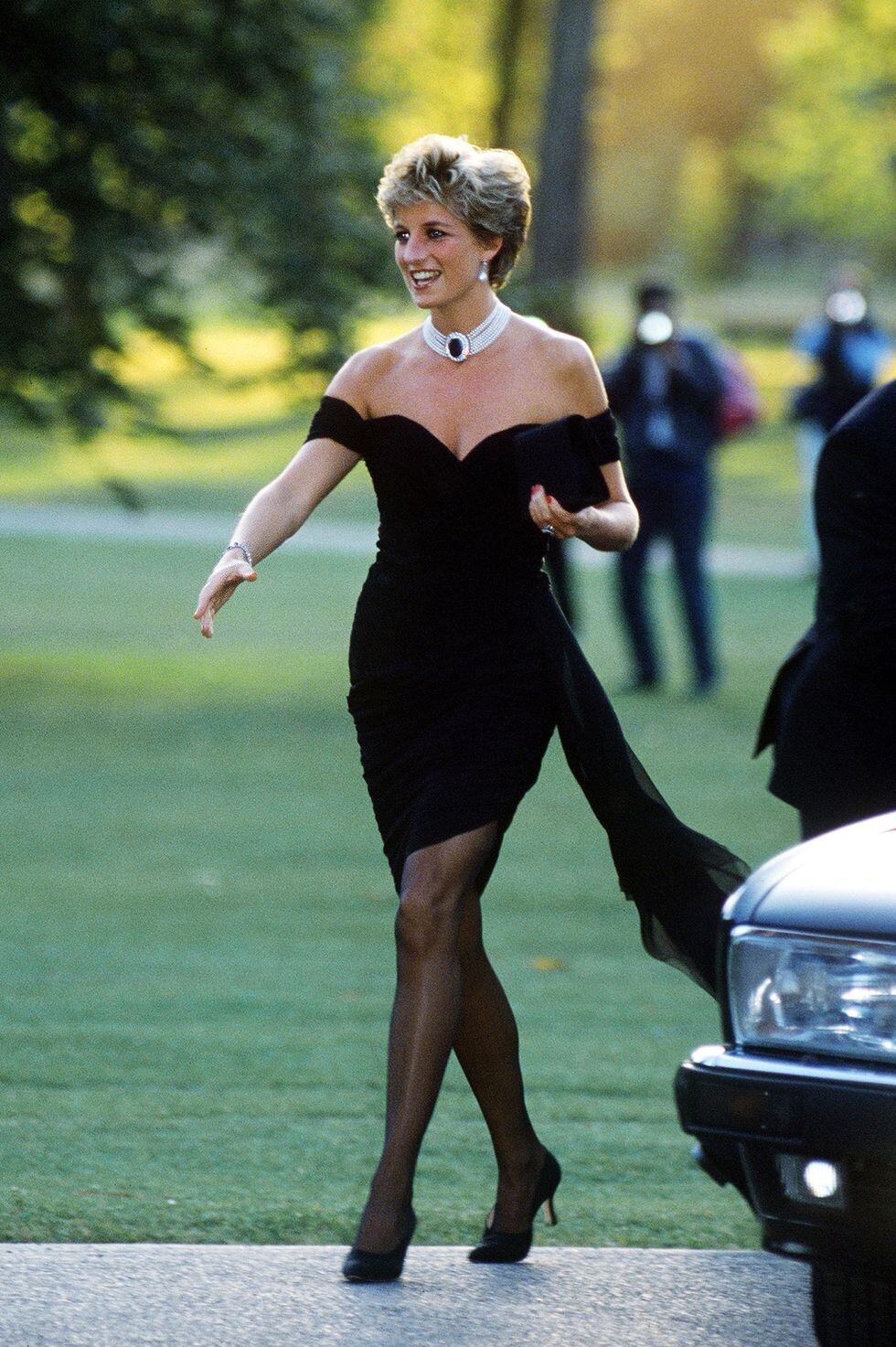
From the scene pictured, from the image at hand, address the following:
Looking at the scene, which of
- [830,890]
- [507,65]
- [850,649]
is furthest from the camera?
[507,65]

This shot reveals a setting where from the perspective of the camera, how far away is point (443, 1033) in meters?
4.55

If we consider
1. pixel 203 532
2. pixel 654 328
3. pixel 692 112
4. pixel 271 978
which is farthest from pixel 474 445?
pixel 692 112

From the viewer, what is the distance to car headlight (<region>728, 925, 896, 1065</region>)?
11.8ft

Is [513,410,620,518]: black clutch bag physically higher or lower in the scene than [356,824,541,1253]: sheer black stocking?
higher

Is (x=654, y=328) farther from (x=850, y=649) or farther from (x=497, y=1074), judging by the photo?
(x=497, y=1074)

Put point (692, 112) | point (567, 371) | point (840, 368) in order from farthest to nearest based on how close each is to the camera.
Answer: point (692, 112)
point (840, 368)
point (567, 371)

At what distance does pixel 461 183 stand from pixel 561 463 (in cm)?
57

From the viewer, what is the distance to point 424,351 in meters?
4.80

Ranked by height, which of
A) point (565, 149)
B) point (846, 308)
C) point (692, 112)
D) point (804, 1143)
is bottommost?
point (804, 1143)

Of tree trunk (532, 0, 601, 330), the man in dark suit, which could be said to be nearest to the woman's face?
the man in dark suit

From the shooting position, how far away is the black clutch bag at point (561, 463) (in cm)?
451

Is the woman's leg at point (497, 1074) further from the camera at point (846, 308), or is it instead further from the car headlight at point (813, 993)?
the camera at point (846, 308)

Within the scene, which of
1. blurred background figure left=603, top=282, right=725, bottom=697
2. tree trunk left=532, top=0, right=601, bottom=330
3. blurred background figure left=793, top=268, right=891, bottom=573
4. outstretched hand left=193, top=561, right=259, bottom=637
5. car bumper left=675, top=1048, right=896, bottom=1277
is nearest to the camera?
car bumper left=675, top=1048, right=896, bottom=1277

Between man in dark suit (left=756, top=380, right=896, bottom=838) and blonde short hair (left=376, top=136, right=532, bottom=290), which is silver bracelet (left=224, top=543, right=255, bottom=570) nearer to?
blonde short hair (left=376, top=136, right=532, bottom=290)
